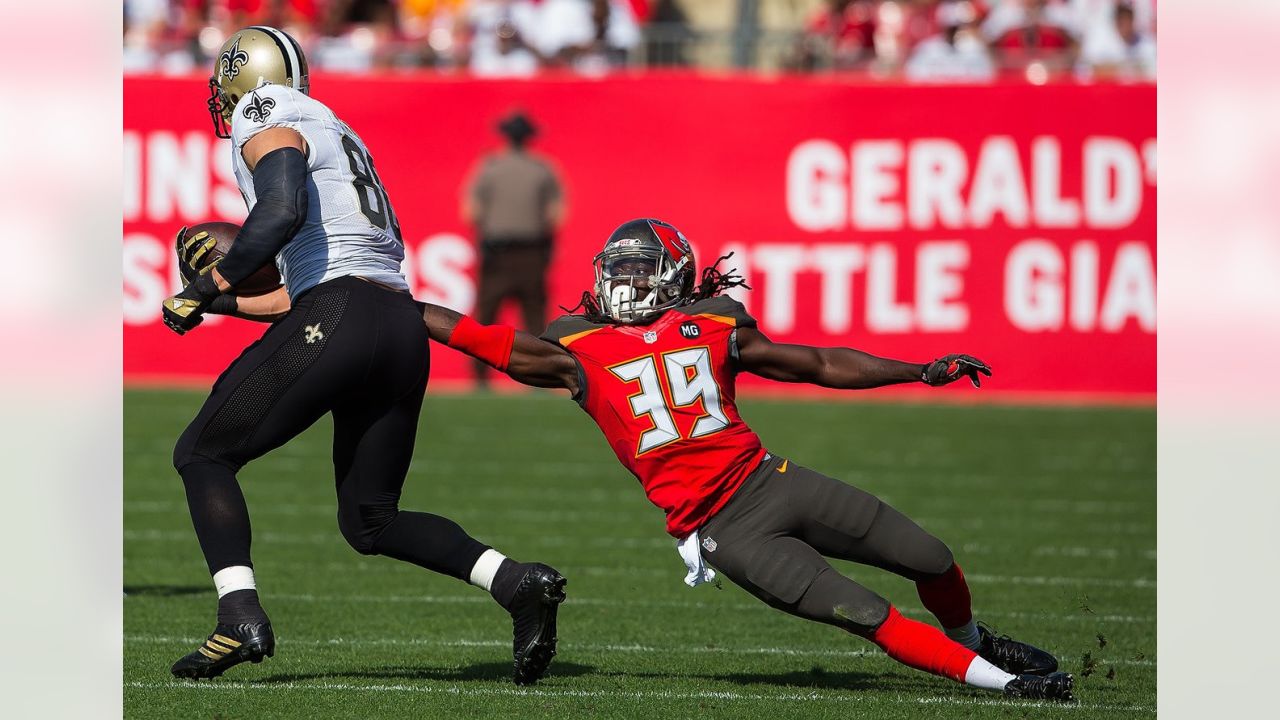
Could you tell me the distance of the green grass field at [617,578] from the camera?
16.1ft

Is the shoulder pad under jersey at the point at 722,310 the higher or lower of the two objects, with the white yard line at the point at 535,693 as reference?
higher

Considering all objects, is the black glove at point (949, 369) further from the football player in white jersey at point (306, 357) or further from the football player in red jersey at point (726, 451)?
the football player in white jersey at point (306, 357)

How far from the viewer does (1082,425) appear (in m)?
12.6

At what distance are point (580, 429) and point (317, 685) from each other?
7.34m

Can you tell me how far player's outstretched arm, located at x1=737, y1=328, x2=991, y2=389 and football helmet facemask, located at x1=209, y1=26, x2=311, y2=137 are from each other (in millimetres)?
1439

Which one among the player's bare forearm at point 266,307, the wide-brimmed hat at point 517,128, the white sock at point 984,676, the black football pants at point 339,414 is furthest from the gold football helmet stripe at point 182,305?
the wide-brimmed hat at point 517,128

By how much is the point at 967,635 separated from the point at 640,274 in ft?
4.62

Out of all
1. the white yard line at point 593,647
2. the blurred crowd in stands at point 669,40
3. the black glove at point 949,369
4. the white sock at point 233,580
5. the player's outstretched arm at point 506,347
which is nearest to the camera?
the black glove at point 949,369

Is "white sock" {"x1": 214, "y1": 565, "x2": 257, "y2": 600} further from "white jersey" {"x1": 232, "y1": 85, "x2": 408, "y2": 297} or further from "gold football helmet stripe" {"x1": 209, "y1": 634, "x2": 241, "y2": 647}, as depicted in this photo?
"white jersey" {"x1": 232, "y1": 85, "x2": 408, "y2": 297}

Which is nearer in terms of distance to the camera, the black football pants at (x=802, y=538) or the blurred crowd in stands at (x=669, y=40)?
the black football pants at (x=802, y=538)

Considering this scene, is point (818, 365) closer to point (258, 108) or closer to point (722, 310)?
point (722, 310)

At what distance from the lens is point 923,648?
461cm

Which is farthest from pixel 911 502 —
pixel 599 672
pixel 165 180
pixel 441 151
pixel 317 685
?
pixel 165 180

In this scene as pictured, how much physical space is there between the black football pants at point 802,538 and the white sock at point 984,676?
0.97 ft
